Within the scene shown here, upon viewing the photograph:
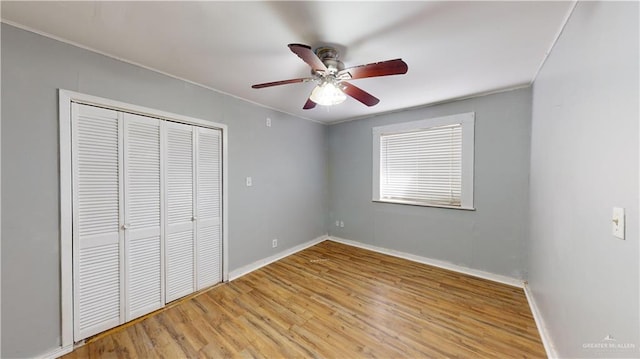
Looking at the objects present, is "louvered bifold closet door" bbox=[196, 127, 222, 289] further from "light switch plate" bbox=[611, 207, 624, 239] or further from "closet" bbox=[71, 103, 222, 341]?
"light switch plate" bbox=[611, 207, 624, 239]

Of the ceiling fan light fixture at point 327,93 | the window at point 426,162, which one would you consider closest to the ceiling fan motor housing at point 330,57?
the ceiling fan light fixture at point 327,93

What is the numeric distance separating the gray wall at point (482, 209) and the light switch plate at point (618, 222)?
6.52 ft

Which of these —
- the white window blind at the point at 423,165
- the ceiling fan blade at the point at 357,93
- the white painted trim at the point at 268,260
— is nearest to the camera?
the ceiling fan blade at the point at 357,93

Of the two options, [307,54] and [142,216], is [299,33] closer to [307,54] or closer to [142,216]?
[307,54]

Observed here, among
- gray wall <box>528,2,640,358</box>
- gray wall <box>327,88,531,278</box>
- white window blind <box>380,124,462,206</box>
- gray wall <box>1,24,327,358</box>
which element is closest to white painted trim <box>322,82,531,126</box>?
gray wall <box>327,88,531,278</box>

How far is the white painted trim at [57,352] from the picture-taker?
156cm

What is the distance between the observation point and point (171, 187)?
89.0 inches

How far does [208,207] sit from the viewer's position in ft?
8.50

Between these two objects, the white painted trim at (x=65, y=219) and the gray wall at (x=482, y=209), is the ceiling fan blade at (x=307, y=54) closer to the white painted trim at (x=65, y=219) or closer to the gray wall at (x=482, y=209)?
the white painted trim at (x=65, y=219)

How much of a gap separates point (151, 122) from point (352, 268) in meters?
2.92

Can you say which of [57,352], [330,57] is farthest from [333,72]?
[57,352]

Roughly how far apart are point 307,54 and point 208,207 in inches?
82.0

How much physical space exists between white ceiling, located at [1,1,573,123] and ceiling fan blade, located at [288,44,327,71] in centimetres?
23

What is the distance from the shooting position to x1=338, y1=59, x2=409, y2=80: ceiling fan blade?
1.42m
